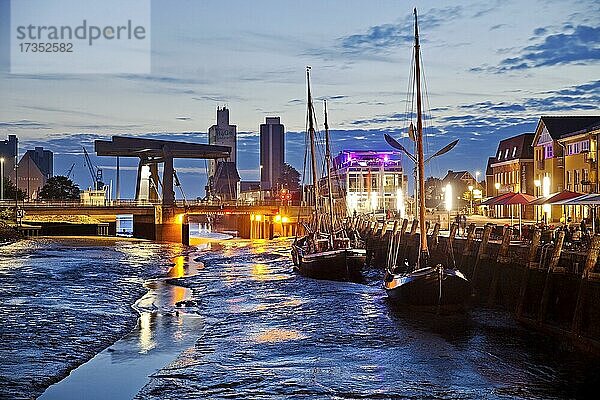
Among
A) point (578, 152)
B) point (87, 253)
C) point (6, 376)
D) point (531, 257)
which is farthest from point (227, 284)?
point (578, 152)

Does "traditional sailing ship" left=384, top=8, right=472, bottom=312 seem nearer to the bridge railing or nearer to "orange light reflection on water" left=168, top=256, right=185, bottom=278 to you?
"orange light reflection on water" left=168, top=256, right=185, bottom=278

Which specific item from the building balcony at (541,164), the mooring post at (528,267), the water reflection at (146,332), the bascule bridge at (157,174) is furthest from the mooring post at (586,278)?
the bascule bridge at (157,174)

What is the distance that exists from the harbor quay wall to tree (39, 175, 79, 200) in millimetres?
142940

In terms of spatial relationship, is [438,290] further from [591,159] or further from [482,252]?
[591,159]

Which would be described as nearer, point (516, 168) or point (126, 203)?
point (516, 168)

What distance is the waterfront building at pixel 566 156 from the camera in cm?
5931

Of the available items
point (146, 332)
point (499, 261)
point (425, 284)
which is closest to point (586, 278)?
point (425, 284)

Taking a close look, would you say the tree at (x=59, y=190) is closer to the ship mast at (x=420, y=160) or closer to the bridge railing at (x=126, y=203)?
the bridge railing at (x=126, y=203)

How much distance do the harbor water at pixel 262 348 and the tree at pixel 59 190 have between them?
134 meters

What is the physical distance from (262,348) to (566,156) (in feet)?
167

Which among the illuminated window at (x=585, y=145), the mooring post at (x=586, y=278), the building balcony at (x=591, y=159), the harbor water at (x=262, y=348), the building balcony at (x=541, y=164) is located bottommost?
the harbor water at (x=262, y=348)

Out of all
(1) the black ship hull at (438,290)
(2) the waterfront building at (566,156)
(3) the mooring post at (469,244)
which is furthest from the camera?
(2) the waterfront building at (566,156)

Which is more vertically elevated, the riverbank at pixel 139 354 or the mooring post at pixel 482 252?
the mooring post at pixel 482 252

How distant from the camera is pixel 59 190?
171 metres
